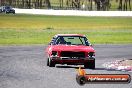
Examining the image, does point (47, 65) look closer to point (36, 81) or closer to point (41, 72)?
point (41, 72)

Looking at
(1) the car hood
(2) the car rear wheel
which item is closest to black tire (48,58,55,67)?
(2) the car rear wheel

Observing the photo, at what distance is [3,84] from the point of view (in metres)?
12.9

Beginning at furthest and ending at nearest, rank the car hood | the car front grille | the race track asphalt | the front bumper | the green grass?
the green grass → the car hood → the car front grille → the front bumper → the race track asphalt

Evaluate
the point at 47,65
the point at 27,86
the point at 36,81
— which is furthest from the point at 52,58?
the point at 27,86

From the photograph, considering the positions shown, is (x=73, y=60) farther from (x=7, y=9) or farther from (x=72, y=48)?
(x=7, y=9)

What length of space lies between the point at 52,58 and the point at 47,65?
1.11 metres

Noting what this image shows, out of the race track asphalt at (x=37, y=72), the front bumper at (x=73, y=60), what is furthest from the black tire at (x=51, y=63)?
the front bumper at (x=73, y=60)

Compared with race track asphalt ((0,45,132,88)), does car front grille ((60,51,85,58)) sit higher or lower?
higher

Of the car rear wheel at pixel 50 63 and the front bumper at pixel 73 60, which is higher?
the front bumper at pixel 73 60

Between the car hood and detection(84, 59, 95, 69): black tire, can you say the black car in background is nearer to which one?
the car hood

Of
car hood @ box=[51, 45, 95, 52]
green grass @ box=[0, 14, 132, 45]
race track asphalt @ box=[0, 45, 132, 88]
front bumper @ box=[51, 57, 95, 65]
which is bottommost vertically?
green grass @ box=[0, 14, 132, 45]

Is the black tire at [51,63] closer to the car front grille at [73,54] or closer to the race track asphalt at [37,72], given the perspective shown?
the race track asphalt at [37,72]

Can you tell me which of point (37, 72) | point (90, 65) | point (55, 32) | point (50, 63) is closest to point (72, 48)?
point (90, 65)

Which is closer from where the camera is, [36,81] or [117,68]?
[36,81]
